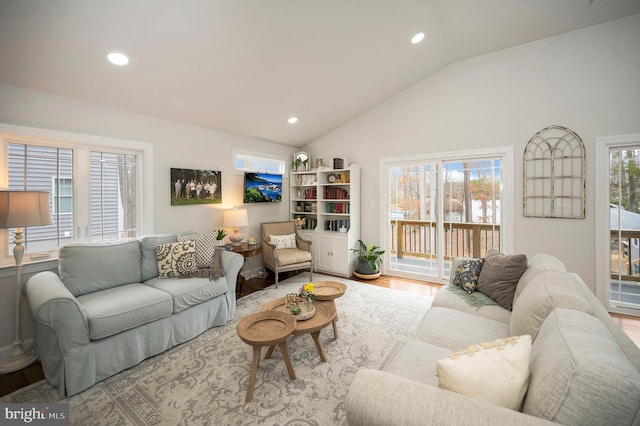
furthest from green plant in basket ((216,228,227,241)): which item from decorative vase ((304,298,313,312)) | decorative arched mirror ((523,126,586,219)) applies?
Answer: decorative arched mirror ((523,126,586,219))

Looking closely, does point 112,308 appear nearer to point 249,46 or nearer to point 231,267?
point 231,267

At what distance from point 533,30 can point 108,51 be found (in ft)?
15.2

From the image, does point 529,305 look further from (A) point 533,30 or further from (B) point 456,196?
(A) point 533,30

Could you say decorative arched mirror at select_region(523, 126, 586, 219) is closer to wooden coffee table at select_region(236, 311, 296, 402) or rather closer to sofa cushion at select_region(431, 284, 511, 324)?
sofa cushion at select_region(431, 284, 511, 324)

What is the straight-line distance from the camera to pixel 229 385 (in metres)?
2.01

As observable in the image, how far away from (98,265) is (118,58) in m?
1.90

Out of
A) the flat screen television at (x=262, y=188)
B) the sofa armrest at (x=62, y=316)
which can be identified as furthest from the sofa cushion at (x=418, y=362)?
the flat screen television at (x=262, y=188)

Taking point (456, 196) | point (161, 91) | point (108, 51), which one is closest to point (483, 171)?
point (456, 196)

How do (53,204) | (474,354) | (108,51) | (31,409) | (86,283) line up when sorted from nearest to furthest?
1. (474,354)
2. (31,409)
3. (108,51)
4. (86,283)
5. (53,204)

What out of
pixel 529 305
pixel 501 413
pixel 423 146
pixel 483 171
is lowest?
pixel 501 413

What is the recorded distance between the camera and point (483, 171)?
3994mm

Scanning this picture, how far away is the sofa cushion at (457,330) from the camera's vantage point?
1.76 m

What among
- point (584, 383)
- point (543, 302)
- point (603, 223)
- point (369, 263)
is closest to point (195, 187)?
point (369, 263)

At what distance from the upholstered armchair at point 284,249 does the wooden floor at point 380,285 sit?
0.41m
